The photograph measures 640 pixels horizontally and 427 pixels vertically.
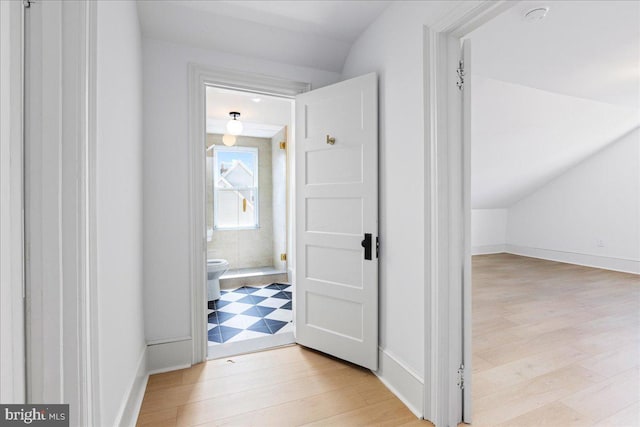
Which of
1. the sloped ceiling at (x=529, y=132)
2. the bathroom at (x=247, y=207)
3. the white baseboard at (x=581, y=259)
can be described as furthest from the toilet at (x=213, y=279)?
the white baseboard at (x=581, y=259)

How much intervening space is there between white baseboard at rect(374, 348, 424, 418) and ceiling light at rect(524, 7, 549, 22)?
7.82ft

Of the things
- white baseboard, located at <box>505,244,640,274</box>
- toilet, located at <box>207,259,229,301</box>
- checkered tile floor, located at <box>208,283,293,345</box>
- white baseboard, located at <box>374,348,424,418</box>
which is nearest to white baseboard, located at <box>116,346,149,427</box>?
checkered tile floor, located at <box>208,283,293,345</box>

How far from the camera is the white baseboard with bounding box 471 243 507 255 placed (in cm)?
660

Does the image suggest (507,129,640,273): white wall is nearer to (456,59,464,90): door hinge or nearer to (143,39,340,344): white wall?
(456,59,464,90): door hinge

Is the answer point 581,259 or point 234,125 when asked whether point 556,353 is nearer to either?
point 234,125

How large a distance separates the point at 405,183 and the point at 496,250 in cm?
614

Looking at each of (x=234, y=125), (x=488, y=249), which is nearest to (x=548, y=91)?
(x=234, y=125)

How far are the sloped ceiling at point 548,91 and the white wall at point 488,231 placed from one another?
37 cm

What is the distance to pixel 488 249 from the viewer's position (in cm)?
676

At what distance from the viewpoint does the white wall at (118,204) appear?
3.84ft

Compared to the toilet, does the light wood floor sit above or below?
below

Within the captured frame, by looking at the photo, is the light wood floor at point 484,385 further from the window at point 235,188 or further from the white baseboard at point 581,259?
the window at point 235,188

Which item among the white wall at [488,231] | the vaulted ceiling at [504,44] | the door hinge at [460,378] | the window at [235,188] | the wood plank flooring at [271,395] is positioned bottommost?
the wood plank flooring at [271,395]

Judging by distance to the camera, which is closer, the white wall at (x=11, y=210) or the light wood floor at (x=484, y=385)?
the white wall at (x=11, y=210)
